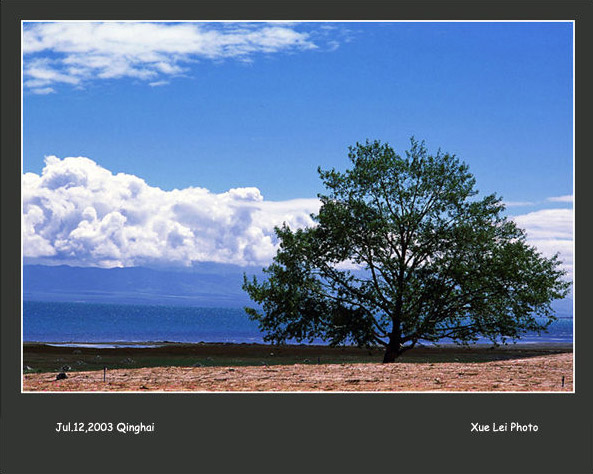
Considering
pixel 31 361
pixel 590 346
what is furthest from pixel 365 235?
pixel 31 361

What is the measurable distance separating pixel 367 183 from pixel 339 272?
443cm

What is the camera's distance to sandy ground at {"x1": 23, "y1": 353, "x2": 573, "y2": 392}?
14.1 m

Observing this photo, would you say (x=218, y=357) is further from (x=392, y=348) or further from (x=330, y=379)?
(x=330, y=379)

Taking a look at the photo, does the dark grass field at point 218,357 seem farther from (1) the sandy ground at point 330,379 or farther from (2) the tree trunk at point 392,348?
(1) the sandy ground at point 330,379

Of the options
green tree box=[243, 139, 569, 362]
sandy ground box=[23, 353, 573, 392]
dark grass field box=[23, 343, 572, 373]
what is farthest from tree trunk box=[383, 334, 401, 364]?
dark grass field box=[23, 343, 572, 373]

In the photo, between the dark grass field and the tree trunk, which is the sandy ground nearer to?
the tree trunk

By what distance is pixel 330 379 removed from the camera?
50.0 feet

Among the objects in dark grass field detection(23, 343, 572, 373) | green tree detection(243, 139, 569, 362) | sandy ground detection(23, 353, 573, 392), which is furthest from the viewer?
dark grass field detection(23, 343, 572, 373)

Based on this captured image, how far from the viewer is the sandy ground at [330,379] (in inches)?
553

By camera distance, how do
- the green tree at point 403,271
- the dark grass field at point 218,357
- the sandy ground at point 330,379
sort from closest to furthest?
the sandy ground at point 330,379
the green tree at point 403,271
the dark grass field at point 218,357

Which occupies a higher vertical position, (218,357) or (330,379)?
(330,379)

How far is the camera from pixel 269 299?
3080 cm

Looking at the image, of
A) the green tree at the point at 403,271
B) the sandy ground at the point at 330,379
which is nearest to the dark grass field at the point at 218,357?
the green tree at the point at 403,271

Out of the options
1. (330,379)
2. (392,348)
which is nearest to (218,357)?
(392,348)
